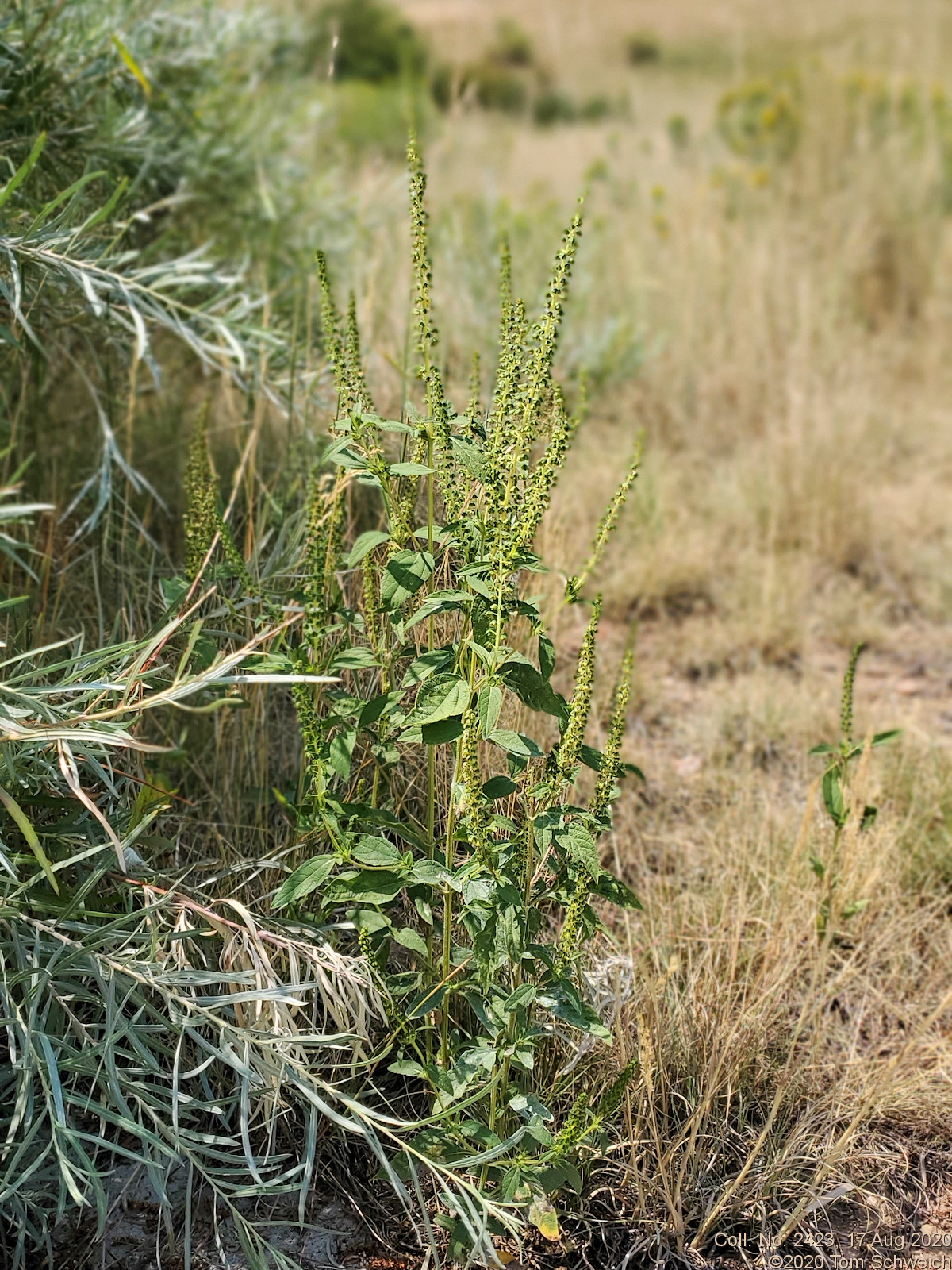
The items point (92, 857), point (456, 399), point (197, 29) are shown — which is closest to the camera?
point (92, 857)

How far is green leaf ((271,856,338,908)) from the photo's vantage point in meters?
1.38

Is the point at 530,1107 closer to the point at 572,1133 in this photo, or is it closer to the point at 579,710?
the point at 572,1133

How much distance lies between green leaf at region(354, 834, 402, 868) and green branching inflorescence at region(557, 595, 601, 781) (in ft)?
0.78

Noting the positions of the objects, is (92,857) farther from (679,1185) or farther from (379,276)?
(379,276)

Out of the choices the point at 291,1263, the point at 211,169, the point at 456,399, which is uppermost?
the point at 211,169

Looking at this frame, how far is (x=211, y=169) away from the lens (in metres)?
2.90

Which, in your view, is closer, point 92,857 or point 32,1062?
point 32,1062

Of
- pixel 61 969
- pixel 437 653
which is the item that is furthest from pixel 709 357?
pixel 61 969

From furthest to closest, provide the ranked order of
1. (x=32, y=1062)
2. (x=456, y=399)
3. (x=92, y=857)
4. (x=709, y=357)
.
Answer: (x=709, y=357), (x=456, y=399), (x=92, y=857), (x=32, y=1062)

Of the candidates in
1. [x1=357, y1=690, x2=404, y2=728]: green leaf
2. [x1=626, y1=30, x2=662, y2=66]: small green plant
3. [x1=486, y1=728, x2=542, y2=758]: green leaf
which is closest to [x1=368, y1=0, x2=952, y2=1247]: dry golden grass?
[x1=486, y1=728, x2=542, y2=758]: green leaf

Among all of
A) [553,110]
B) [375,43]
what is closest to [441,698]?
[375,43]

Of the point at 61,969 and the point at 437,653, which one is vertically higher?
the point at 437,653

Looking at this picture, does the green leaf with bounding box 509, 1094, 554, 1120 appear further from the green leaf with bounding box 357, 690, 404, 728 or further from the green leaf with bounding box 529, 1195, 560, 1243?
the green leaf with bounding box 357, 690, 404, 728

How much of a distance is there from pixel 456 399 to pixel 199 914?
1.58 metres
